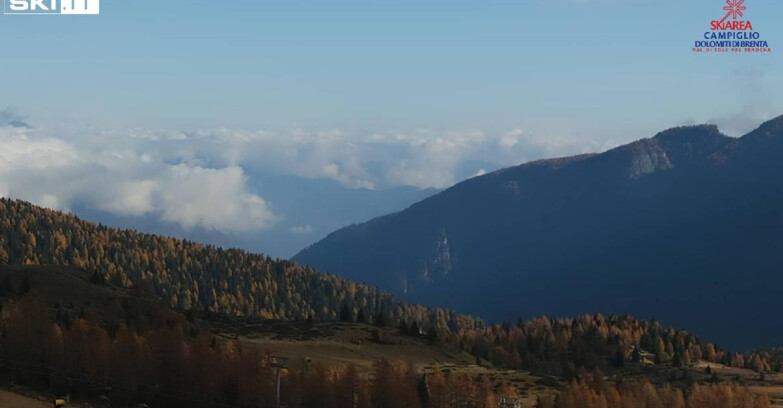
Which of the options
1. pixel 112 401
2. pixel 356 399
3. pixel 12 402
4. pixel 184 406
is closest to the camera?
pixel 12 402

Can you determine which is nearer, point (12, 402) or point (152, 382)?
point (12, 402)

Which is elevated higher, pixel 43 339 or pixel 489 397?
pixel 43 339

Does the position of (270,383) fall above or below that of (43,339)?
below

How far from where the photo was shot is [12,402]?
132 metres

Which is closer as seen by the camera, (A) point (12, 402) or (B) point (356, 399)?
(A) point (12, 402)

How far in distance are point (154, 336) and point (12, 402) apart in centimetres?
5724

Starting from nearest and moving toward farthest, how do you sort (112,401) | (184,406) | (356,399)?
(112,401), (184,406), (356,399)

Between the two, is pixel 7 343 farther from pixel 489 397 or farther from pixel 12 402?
pixel 489 397

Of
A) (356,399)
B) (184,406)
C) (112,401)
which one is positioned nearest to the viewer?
(112,401)

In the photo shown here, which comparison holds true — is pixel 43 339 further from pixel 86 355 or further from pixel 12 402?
pixel 12 402

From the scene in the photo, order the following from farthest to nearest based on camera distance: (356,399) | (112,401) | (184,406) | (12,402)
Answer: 1. (356,399)
2. (184,406)
3. (112,401)
4. (12,402)

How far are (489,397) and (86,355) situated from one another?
71.2m

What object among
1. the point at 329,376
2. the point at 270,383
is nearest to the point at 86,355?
the point at 270,383

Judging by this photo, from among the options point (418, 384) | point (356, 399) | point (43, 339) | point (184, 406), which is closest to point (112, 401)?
point (184, 406)
